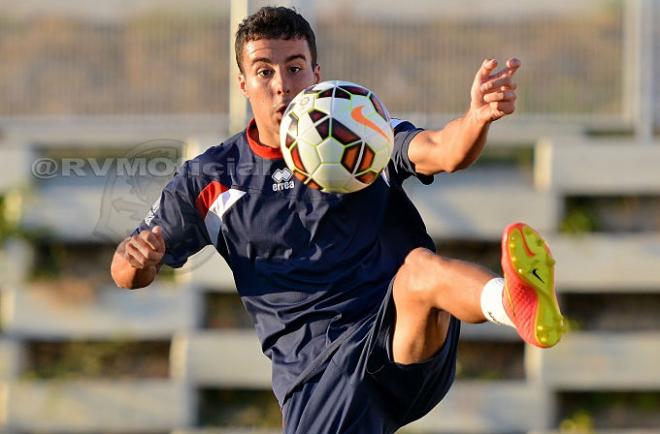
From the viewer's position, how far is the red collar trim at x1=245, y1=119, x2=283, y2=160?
5.56 m

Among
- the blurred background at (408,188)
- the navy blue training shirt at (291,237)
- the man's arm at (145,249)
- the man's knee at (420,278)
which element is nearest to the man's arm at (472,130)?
the navy blue training shirt at (291,237)

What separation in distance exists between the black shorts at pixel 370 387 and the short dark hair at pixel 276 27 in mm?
1179

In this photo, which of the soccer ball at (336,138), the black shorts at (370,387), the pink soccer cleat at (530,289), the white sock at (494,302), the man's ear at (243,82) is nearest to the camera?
the pink soccer cleat at (530,289)

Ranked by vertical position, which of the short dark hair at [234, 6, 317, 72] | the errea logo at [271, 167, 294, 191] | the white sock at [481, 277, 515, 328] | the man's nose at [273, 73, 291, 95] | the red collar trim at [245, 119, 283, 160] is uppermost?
the short dark hair at [234, 6, 317, 72]

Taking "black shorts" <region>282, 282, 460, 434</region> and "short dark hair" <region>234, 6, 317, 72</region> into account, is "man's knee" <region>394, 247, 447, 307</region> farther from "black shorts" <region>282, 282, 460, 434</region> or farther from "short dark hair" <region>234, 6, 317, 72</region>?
"short dark hair" <region>234, 6, 317, 72</region>

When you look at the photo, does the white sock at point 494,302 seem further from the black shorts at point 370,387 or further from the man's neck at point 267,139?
the man's neck at point 267,139

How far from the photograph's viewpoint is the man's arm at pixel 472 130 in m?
4.68

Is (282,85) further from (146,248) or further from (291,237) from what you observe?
(146,248)

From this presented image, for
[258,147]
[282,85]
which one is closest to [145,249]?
[258,147]

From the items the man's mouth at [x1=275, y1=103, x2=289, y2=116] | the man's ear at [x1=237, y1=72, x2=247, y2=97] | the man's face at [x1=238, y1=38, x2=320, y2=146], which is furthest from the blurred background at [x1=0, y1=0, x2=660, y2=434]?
the man's mouth at [x1=275, y1=103, x2=289, y2=116]

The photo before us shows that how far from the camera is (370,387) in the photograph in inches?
209

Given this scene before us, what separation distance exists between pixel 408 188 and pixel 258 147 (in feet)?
13.5

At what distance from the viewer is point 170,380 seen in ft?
33.4

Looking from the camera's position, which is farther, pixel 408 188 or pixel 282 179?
pixel 408 188
